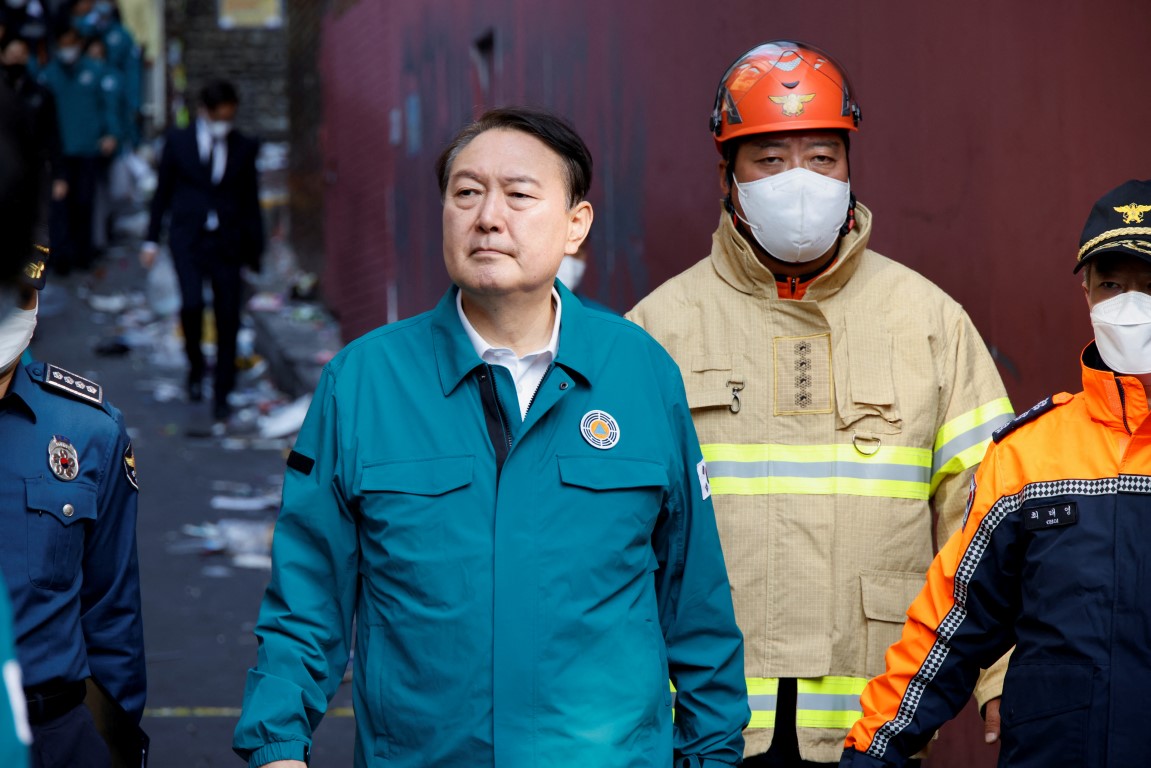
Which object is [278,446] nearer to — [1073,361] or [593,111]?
[593,111]

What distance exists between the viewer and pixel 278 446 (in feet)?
37.2

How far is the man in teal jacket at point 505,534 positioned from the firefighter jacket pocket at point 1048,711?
529 millimetres

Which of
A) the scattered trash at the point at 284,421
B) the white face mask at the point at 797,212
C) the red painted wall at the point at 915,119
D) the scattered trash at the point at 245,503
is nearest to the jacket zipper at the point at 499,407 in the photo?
the white face mask at the point at 797,212

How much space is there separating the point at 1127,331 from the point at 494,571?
1306mm

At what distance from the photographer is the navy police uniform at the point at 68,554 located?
330cm

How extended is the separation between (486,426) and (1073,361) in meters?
2.00

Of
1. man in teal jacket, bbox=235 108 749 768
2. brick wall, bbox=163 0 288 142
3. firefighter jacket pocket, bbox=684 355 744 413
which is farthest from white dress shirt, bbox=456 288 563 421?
brick wall, bbox=163 0 288 142

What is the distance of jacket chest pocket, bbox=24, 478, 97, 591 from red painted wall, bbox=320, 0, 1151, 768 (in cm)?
262

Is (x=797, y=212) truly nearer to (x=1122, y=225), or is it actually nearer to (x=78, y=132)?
(x=1122, y=225)

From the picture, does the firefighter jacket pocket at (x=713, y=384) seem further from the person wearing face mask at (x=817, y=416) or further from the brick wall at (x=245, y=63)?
the brick wall at (x=245, y=63)

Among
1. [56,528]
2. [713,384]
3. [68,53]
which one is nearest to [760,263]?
[713,384]

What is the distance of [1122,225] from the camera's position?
310 centimetres

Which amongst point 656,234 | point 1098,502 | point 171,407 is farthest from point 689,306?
point 171,407

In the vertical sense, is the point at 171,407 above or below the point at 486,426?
above
